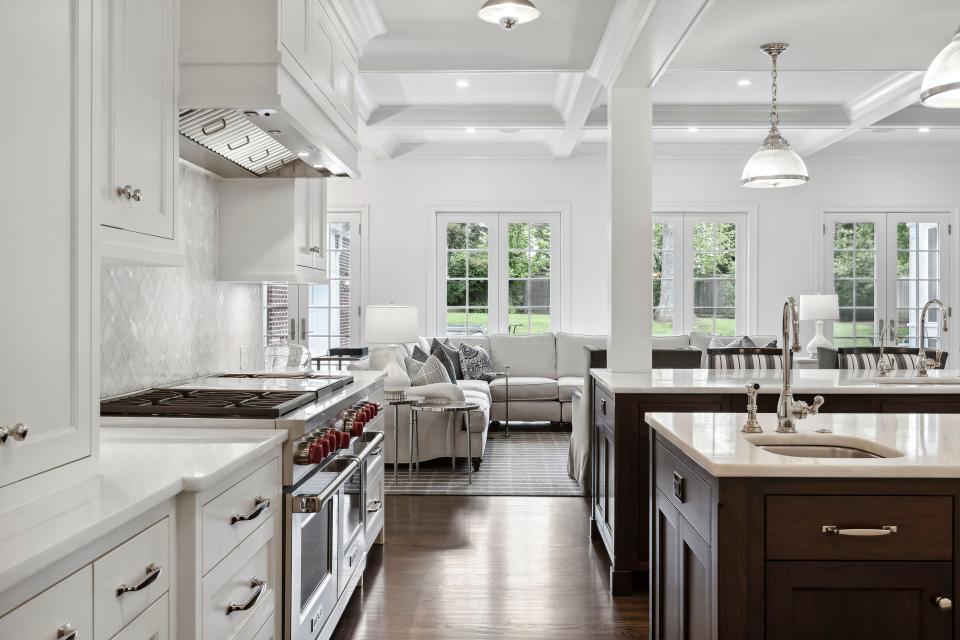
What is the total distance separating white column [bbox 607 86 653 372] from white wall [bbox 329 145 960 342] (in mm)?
4222

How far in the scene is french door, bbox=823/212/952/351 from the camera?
8008 mm

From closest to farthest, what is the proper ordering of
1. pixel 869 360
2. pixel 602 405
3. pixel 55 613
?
pixel 55 613 < pixel 602 405 < pixel 869 360

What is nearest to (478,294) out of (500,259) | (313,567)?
(500,259)

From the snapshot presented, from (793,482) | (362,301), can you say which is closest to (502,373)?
(362,301)

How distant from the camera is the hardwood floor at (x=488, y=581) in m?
2.84

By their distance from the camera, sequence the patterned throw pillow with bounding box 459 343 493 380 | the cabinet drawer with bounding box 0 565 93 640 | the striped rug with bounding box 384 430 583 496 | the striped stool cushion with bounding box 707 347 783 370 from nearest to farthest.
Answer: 1. the cabinet drawer with bounding box 0 565 93 640
2. the striped stool cushion with bounding box 707 347 783 370
3. the striped rug with bounding box 384 430 583 496
4. the patterned throw pillow with bounding box 459 343 493 380

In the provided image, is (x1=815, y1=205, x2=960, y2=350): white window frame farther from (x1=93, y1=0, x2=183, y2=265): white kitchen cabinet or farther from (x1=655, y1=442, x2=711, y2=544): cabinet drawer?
(x1=93, y1=0, x2=183, y2=265): white kitchen cabinet

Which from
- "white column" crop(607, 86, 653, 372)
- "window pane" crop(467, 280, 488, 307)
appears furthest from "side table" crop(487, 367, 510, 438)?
"white column" crop(607, 86, 653, 372)

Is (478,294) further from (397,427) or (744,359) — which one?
(744,359)

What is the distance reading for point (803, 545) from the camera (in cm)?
162

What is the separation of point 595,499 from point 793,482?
2374 mm

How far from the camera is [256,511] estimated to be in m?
1.86

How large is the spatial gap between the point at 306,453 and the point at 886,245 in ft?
25.0

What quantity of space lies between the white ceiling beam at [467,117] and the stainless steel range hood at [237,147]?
11.0 feet
